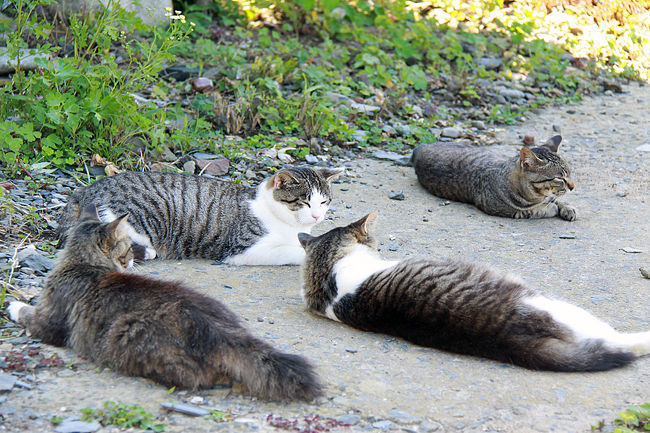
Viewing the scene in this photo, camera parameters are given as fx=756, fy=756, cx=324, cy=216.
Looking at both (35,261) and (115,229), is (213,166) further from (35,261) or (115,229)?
(115,229)

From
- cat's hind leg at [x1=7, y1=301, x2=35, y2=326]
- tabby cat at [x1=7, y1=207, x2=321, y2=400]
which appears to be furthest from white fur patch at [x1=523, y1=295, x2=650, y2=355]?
cat's hind leg at [x1=7, y1=301, x2=35, y2=326]

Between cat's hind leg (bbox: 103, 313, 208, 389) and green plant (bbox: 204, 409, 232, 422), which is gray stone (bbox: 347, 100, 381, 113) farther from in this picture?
green plant (bbox: 204, 409, 232, 422)

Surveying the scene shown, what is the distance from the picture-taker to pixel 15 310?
4.27 meters

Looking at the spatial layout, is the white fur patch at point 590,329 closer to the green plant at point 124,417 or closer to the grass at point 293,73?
the green plant at point 124,417

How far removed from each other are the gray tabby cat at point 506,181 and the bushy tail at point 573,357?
9.98ft

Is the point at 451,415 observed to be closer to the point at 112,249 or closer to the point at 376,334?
the point at 376,334

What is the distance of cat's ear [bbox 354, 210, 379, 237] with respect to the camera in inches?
197

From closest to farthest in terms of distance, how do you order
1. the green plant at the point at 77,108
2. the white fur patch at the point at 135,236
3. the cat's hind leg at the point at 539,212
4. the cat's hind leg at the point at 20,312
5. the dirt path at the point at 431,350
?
the dirt path at the point at 431,350, the cat's hind leg at the point at 20,312, the white fur patch at the point at 135,236, the green plant at the point at 77,108, the cat's hind leg at the point at 539,212

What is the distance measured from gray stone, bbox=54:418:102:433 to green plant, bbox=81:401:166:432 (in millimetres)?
31

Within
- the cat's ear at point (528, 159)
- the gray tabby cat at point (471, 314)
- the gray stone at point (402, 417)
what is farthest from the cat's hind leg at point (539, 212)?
the gray stone at point (402, 417)

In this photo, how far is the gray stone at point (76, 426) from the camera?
3.15m

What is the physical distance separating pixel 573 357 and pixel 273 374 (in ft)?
5.09

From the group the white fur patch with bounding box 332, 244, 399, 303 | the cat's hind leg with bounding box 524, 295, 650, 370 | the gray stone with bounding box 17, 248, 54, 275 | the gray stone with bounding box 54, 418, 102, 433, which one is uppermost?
the white fur patch with bounding box 332, 244, 399, 303

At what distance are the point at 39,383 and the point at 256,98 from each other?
209 inches
